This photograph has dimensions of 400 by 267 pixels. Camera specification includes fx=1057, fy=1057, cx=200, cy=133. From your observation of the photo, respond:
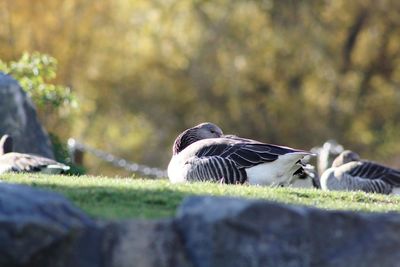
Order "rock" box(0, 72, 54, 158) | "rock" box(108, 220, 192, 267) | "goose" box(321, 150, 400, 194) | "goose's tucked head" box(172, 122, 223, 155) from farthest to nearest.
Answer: "goose" box(321, 150, 400, 194) < "rock" box(0, 72, 54, 158) < "goose's tucked head" box(172, 122, 223, 155) < "rock" box(108, 220, 192, 267)

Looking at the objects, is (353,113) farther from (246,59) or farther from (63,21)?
(63,21)

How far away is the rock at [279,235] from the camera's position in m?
6.77

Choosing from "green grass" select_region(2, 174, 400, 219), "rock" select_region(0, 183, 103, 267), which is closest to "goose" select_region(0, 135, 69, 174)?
"green grass" select_region(2, 174, 400, 219)

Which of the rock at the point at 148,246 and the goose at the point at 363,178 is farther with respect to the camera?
the goose at the point at 363,178

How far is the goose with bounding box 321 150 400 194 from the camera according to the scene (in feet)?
55.2

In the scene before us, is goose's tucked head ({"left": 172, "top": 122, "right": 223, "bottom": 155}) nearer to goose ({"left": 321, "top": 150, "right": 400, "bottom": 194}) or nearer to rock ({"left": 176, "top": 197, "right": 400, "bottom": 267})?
goose ({"left": 321, "top": 150, "right": 400, "bottom": 194})

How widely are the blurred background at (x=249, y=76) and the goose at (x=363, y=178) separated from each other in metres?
14.8

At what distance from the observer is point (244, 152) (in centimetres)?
1298

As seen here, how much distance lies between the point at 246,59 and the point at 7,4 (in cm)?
818

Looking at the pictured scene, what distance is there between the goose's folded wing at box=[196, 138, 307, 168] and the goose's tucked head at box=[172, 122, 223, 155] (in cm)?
116

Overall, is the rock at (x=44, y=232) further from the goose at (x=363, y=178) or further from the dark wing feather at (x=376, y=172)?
the dark wing feather at (x=376, y=172)

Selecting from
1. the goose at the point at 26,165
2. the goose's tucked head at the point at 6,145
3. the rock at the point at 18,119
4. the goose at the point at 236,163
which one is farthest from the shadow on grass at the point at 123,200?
the rock at the point at 18,119

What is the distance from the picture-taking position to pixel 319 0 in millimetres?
33469

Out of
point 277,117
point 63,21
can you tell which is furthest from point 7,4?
point 277,117
